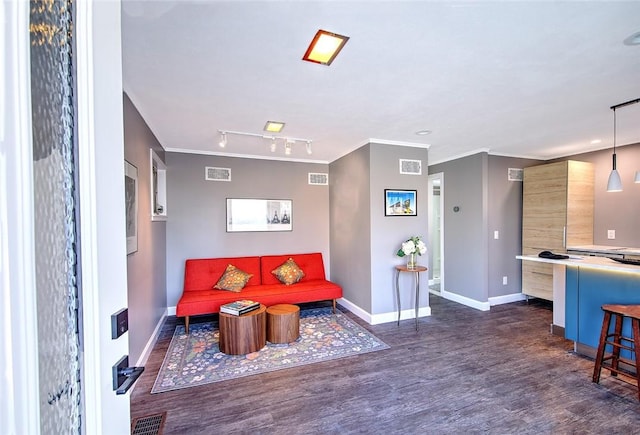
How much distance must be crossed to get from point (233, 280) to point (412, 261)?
8.27 feet

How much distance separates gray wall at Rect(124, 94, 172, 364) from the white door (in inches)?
74.4

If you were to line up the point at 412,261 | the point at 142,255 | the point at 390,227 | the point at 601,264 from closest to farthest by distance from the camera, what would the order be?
the point at 601,264 → the point at 142,255 → the point at 412,261 → the point at 390,227

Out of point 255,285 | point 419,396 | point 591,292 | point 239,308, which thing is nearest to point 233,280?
point 255,285

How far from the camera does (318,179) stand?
5090 millimetres

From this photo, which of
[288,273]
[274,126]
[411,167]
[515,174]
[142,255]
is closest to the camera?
[142,255]

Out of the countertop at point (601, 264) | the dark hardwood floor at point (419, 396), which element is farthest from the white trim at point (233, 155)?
the countertop at point (601, 264)

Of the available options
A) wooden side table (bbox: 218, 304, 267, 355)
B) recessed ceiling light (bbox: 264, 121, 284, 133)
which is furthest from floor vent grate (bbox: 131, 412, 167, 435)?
recessed ceiling light (bbox: 264, 121, 284, 133)

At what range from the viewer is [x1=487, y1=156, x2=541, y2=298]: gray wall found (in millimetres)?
4629

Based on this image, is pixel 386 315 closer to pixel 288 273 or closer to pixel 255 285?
pixel 288 273

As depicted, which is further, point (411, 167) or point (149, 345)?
point (411, 167)

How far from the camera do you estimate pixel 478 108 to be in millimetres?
2781

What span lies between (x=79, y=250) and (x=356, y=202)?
3.73m

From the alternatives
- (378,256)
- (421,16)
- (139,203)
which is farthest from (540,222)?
(139,203)

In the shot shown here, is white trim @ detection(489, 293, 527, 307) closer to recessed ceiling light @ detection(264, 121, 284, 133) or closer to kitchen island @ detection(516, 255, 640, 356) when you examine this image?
kitchen island @ detection(516, 255, 640, 356)
